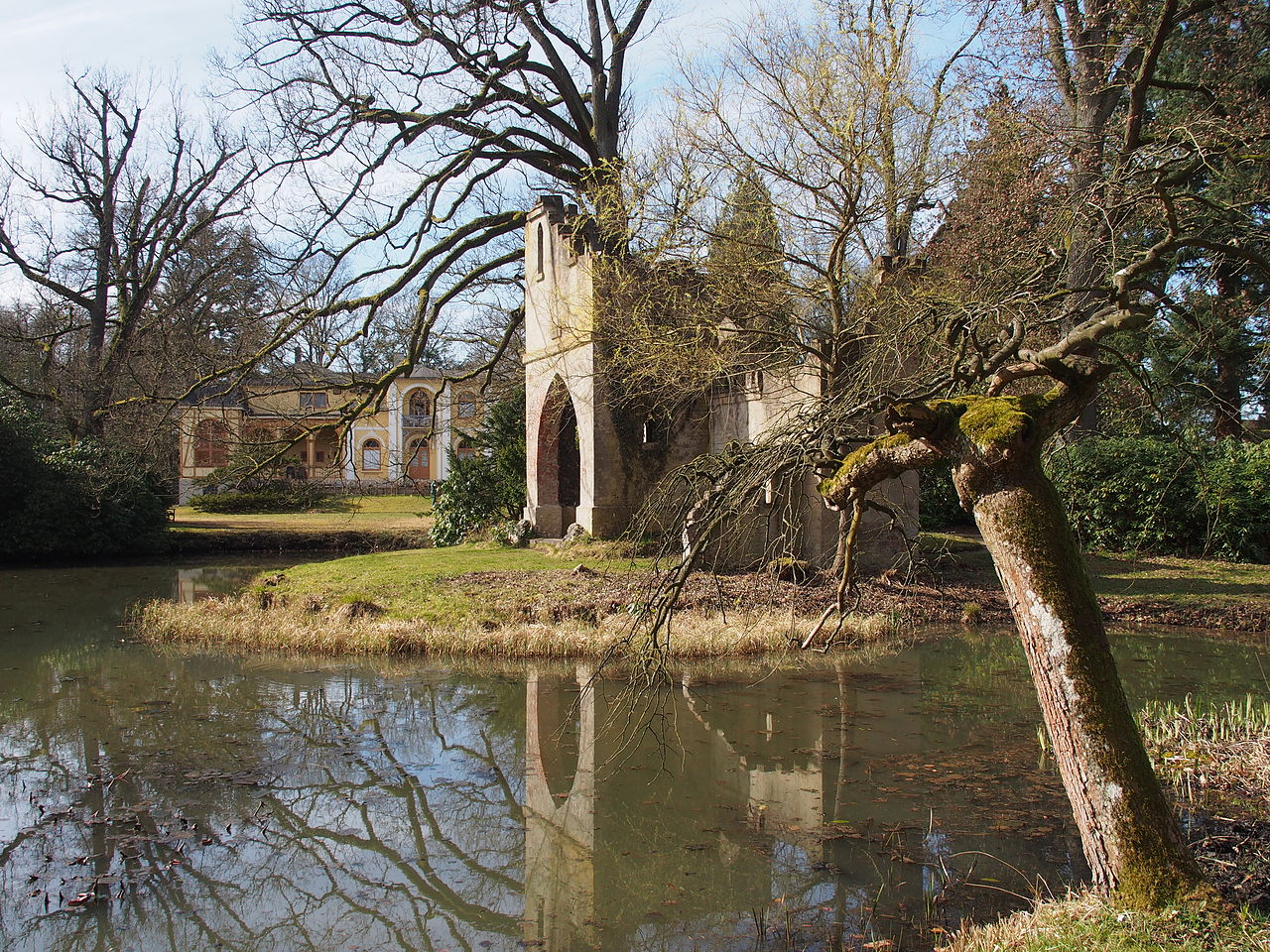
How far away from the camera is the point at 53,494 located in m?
22.8

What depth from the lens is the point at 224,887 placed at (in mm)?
5465

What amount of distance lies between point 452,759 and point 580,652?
12.4ft

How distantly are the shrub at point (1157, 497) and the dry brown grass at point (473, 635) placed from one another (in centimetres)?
703

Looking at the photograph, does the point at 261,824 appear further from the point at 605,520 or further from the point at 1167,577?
the point at 1167,577

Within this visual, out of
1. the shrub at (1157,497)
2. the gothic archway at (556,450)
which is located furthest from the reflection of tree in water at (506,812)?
the gothic archway at (556,450)

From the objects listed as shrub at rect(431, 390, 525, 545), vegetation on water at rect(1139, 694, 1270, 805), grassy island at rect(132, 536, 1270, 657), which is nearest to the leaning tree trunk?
vegetation on water at rect(1139, 694, 1270, 805)

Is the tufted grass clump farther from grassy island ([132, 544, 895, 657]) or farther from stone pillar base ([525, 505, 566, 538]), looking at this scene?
stone pillar base ([525, 505, 566, 538])

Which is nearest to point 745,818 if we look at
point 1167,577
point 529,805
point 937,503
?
point 529,805

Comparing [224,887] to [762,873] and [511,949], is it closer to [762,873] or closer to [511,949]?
[511,949]

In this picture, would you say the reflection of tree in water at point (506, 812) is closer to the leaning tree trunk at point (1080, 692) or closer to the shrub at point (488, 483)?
the leaning tree trunk at point (1080, 692)

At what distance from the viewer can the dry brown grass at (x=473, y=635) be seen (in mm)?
11438

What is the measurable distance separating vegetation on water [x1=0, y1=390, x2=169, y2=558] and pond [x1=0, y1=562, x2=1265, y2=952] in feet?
44.7

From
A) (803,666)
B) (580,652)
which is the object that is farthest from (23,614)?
(803,666)

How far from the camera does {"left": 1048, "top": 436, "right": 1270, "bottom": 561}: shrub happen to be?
53.1 ft
